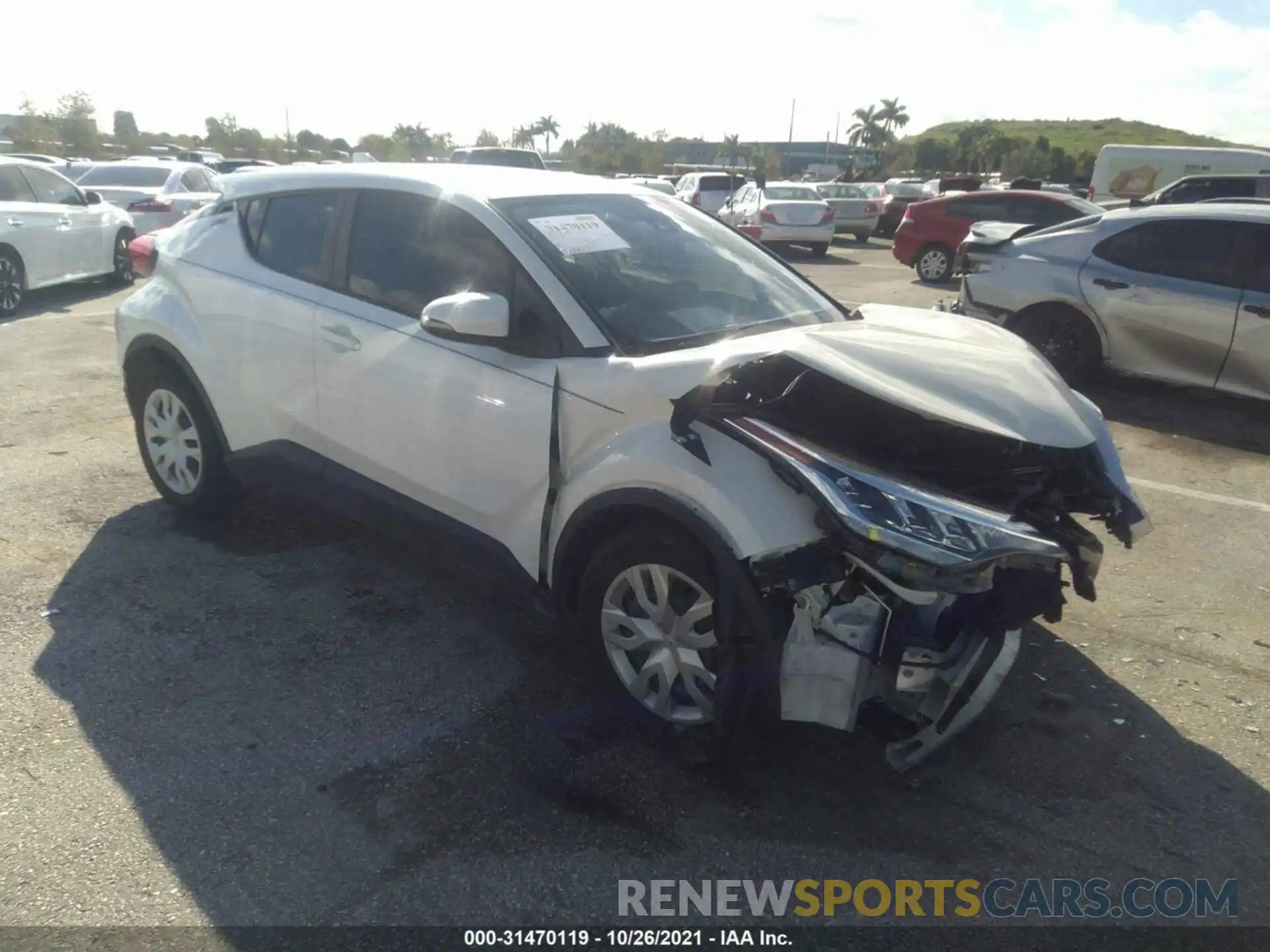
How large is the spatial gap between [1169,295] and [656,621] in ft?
19.9

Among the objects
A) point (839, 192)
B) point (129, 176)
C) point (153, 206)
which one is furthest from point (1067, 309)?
point (839, 192)

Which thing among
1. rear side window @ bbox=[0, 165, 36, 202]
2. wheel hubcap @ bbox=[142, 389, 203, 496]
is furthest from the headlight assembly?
rear side window @ bbox=[0, 165, 36, 202]

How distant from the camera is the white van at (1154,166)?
2052 cm

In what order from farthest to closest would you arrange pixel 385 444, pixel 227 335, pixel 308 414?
pixel 227 335
pixel 308 414
pixel 385 444

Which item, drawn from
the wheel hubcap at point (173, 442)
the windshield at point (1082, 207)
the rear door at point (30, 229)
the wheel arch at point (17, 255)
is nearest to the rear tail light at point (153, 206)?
the rear door at point (30, 229)

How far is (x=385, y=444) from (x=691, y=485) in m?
1.54

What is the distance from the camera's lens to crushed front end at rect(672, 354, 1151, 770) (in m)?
2.57

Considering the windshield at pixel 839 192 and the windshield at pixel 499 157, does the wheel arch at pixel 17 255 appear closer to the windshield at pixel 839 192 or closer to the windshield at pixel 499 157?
the windshield at pixel 499 157

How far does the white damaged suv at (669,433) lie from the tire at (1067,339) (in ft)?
14.2

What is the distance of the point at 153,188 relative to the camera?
1507cm

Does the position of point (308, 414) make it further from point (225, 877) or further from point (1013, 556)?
point (1013, 556)

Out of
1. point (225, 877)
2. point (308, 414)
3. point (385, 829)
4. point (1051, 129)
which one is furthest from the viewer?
point (1051, 129)

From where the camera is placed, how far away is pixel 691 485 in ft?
9.27

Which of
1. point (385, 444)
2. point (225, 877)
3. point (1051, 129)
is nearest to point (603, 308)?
point (385, 444)
